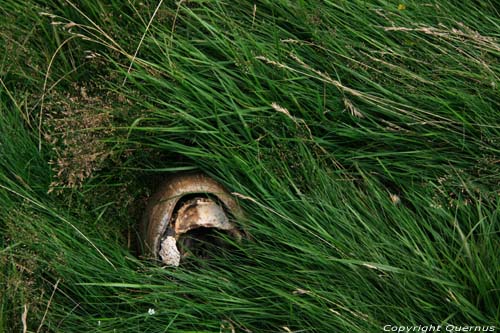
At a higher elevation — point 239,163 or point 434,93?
point 434,93

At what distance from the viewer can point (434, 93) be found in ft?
10.2

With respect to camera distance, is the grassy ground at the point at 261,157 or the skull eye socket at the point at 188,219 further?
the skull eye socket at the point at 188,219

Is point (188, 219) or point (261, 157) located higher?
point (261, 157)

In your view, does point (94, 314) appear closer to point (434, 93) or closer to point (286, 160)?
point (286, 160)

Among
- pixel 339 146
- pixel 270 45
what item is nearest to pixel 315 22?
pixel 270 45

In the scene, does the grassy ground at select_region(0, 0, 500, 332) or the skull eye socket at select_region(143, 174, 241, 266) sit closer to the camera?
the grassy ground at select_region(0, 0, 500, 332)

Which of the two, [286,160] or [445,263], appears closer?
[445,263]

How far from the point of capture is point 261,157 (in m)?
3.08

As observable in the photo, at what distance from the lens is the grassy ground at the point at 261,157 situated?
8.99 feet

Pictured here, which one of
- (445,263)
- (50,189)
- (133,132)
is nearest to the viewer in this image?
(445,263)

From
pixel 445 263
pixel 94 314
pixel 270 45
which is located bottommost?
pixel 94 314

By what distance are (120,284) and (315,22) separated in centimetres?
132

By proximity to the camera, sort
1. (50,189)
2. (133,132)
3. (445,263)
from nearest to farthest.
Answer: (445,263)
(50,189)
(133,132)

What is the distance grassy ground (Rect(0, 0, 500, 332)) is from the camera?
274 centimetres
